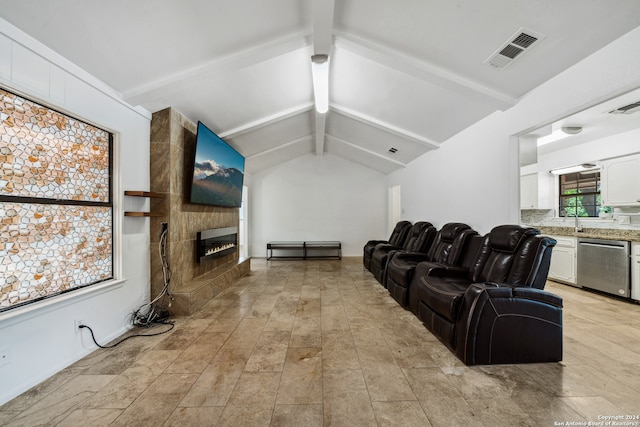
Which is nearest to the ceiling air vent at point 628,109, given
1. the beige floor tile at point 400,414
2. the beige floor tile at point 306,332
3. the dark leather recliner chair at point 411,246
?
the dark leather recliner chair at point 411,246

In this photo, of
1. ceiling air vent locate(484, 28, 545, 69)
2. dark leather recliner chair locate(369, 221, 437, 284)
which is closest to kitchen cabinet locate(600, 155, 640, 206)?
dark leather recliner chair locate(369, 221, 437, 284)

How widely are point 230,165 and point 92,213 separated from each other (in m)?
2.45

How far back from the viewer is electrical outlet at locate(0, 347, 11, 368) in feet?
5.35

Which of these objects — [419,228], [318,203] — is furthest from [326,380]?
[318,203]

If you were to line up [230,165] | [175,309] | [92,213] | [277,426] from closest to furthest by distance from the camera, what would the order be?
[277,426] < [92,213] < [175,309] < [230,165]

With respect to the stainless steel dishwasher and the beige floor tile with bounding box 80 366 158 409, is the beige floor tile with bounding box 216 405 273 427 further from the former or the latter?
the stainless steel dishwasher

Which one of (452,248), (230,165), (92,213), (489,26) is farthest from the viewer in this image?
(230,165)

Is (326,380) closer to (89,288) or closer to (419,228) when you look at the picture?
(89,288)

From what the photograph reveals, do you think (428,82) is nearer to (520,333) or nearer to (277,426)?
(520,333)

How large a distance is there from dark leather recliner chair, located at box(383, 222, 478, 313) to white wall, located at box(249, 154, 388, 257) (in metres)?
3.43

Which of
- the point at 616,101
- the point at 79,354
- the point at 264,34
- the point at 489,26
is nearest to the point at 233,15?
the point at 264,34

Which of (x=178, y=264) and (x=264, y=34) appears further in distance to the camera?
(x=178, y=264)

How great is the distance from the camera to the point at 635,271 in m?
3.47

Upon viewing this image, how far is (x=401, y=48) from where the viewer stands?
258cm
